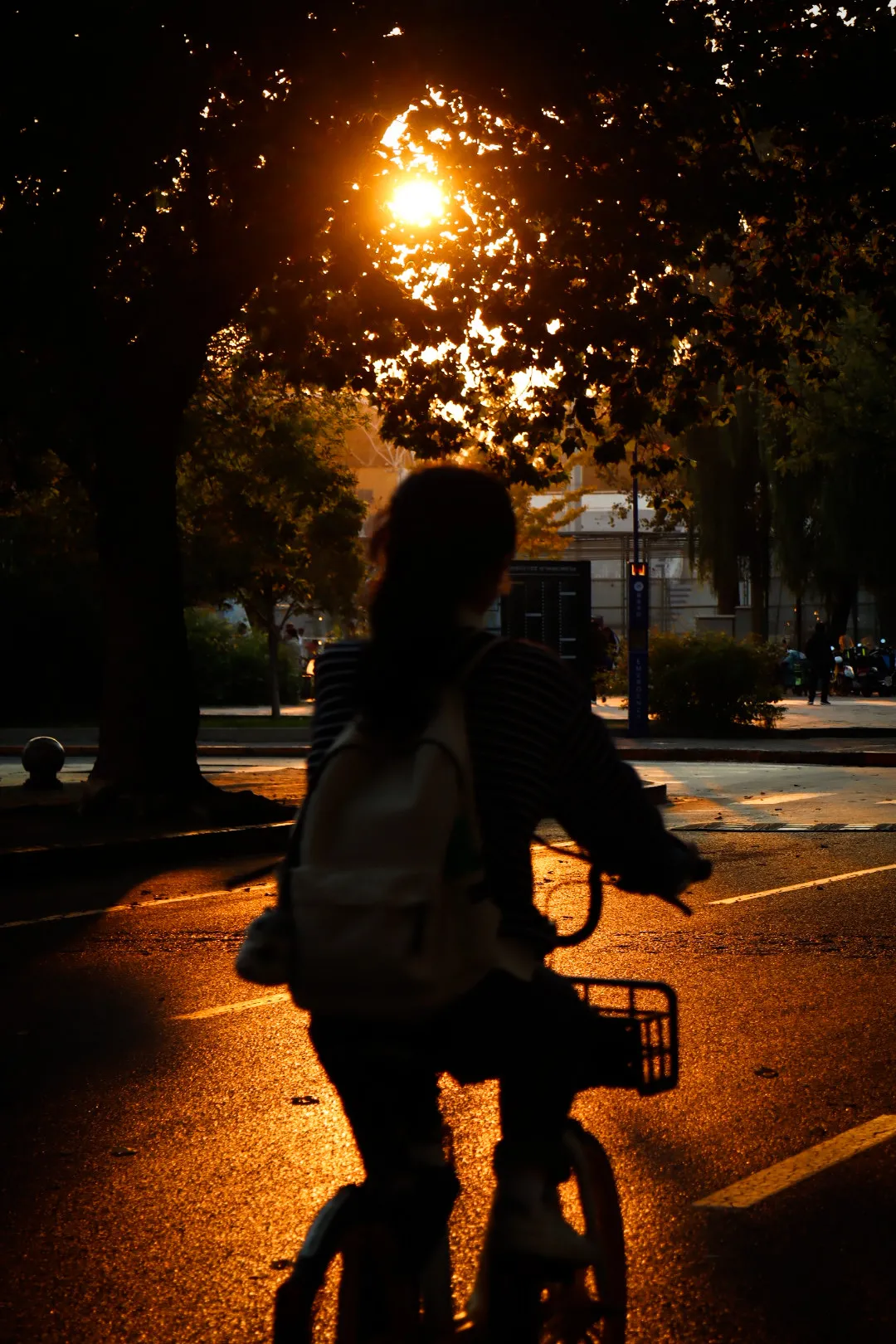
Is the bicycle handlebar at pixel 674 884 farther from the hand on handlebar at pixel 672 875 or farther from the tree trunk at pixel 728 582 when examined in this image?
the tree trunk at pixel 728 582

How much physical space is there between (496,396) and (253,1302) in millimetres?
14631

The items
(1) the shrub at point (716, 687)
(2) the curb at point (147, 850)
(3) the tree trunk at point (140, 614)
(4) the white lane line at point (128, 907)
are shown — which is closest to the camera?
(4) the white lane line at point (128, 907)

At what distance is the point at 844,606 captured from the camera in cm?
5316

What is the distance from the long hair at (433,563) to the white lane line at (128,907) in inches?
294

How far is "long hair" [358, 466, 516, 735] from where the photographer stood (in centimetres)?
288

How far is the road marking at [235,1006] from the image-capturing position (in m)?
7.58

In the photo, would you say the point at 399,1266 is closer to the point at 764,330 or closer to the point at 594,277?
the point at 594,277

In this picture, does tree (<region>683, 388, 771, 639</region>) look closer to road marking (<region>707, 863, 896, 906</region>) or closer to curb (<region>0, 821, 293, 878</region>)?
curb (<region>0, 821, 293, 878</region>)

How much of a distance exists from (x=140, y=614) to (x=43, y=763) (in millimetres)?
4595

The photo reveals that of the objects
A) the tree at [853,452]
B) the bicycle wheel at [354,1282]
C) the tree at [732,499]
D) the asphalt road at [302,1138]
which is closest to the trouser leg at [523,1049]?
the bicycle wheel at [354,1282]

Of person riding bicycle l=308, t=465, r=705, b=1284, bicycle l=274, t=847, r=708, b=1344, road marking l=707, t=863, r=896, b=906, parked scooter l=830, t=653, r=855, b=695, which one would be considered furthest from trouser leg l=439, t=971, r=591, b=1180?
parked scooter l=830, t=653, r=855, b=695

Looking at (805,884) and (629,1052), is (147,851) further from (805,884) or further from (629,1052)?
(629,1052)

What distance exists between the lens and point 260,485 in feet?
99.9

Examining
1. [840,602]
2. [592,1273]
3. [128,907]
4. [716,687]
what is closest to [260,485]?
[716,687]
